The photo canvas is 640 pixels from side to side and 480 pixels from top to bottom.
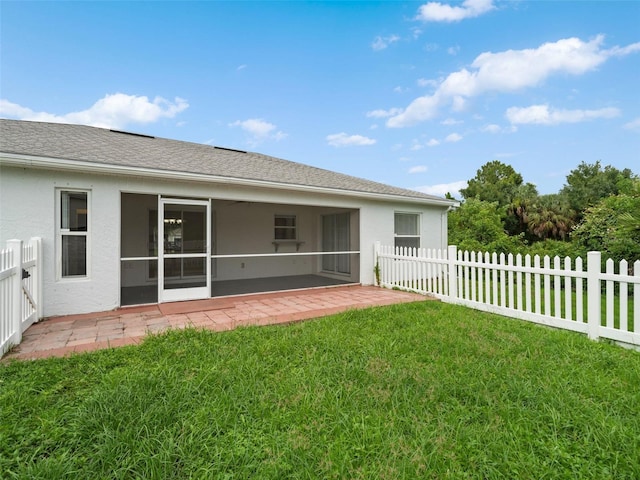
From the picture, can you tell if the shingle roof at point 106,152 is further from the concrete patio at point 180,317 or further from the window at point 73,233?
the concrete patio at point 180,317

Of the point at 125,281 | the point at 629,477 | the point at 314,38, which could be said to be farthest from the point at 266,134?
the point at 629,477

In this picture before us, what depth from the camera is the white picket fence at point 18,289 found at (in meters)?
3.66

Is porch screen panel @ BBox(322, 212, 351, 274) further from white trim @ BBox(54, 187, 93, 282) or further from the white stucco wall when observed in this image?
white trim @ BBox(54, 187, 93, 282)

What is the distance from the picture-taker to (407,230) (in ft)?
33.5

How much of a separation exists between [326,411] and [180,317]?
384 centimetres

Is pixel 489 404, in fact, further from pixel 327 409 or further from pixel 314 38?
pixel 314 38

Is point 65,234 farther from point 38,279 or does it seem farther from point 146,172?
point 146,172

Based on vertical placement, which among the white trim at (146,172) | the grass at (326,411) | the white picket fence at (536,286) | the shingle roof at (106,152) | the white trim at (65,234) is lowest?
the grass at (326,411)

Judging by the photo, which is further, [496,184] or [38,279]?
[496,184]

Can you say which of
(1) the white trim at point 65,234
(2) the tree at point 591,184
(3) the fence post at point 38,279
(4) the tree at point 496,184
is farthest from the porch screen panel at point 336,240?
(2) the tree at point 591,184

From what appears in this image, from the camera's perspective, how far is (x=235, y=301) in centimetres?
680

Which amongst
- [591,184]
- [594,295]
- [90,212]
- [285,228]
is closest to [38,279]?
[90,212]

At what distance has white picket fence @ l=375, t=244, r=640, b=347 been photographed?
4.19 metres

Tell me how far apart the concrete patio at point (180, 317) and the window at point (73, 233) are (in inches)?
35.1
